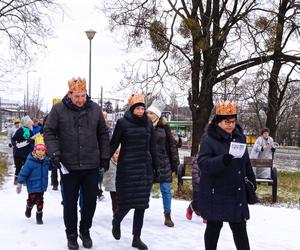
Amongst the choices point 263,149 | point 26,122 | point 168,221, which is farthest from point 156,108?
point 263,149

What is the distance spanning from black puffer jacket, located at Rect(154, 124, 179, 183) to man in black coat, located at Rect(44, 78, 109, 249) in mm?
1641

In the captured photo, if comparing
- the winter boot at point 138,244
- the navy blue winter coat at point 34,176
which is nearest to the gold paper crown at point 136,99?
the winter boot at point 138,244

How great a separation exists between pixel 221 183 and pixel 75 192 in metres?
1.79

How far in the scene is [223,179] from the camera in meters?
4.46

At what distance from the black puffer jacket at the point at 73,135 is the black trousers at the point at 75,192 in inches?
5.4

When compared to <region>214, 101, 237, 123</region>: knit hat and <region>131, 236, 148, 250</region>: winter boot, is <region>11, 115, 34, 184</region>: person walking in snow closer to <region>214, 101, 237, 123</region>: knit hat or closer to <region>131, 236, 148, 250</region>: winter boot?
<region>131, 236, 148, 250</region>: winter boot

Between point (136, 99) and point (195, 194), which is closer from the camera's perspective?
point (136, 99)

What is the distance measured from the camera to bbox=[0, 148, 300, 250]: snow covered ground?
19.2ft

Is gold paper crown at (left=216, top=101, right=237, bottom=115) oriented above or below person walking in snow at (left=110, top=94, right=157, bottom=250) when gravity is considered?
above

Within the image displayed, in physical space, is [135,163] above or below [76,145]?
below

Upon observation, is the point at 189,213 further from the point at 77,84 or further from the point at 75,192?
the point at 77,84

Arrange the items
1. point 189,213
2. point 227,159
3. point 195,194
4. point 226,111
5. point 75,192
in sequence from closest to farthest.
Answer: point 227,159
point 226,111
point 75,192
point 195,194
point 189,213

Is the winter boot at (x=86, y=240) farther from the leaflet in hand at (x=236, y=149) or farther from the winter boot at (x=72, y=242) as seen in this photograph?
the leaflet in hand at (x=236, y=149)

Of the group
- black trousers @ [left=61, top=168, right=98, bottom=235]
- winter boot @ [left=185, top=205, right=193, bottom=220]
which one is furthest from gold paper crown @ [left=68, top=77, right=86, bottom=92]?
winter boot @ [left=185, top=205, right=193, bottom=220]
